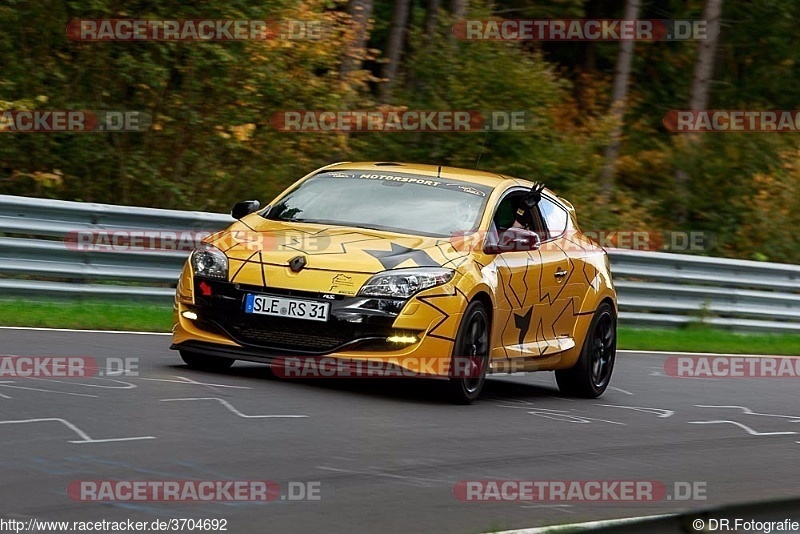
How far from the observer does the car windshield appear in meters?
10.6

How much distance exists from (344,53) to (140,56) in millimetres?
4145

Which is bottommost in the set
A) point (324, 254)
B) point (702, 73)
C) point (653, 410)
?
point (653, 410)

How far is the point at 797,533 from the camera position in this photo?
6.47 meters

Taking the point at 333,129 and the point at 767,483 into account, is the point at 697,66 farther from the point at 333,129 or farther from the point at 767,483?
the point at 767,483
